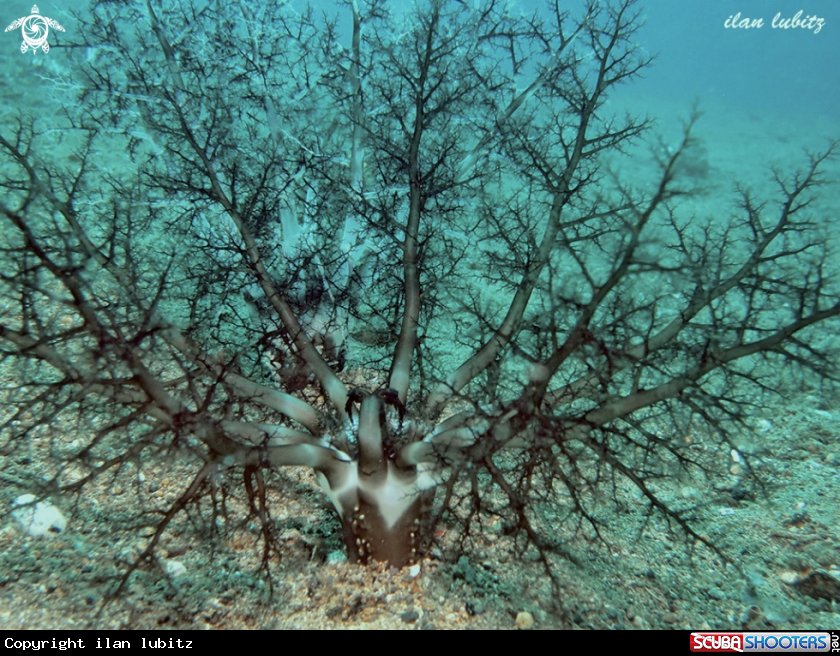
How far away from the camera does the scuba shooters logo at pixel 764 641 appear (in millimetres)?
2348

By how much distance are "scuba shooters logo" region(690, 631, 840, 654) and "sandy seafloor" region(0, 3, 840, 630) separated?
16cm

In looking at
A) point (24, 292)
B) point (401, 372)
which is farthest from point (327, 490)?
point (24, 292)

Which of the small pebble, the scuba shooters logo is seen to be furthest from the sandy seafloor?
the scuba shooters logo

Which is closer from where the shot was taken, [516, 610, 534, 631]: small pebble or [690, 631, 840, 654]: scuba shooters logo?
[690, 631, 840, 654]: scuba shooters logo

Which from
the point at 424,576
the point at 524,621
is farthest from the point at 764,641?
the point at 424,576

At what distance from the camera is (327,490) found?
2.80 m

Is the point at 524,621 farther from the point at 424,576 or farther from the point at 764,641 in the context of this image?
the point at 764,641

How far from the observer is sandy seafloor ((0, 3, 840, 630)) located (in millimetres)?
2486

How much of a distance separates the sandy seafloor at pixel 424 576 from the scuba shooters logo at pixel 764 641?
0.16m

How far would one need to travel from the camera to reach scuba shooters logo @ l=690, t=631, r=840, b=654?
235cm

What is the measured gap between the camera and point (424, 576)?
2.81 meters

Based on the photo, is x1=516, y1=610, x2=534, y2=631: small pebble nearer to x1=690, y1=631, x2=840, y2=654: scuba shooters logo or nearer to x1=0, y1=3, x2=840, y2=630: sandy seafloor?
x1=0, y1=3, x2=840, y2=630: sandy seafloor

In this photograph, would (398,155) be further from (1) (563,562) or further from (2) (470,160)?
(1) (563,562)

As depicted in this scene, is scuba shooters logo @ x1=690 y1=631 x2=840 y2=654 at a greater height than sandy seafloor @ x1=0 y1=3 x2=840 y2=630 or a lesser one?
lesser
